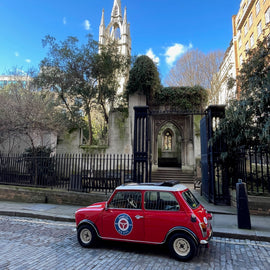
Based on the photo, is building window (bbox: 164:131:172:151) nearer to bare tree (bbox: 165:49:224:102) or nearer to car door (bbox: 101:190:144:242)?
bare tree (bbox: 165:49:224:102)

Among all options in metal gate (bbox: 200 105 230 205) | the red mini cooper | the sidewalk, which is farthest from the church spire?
the red mini cooper

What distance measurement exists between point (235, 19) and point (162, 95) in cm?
2988

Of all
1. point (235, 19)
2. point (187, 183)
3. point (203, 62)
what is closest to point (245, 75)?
point (187, 183)

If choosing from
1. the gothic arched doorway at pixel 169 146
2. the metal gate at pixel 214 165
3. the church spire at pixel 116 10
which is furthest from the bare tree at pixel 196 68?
the church spire at pixel 116 10

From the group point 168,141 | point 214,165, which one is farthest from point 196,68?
point 214,165

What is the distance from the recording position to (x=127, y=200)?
432cm

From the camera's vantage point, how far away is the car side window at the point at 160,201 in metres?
4.02

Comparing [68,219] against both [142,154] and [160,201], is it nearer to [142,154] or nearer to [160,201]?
[142,154]

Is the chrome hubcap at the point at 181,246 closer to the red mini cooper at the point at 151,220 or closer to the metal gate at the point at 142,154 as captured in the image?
the red mini cooper at the point at 151,220

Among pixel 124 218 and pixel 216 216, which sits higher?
pixel 124 218

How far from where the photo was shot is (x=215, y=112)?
8508mm

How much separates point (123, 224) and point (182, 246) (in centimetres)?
121

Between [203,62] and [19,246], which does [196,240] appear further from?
[203,62]

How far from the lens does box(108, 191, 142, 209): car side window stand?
167 inches
